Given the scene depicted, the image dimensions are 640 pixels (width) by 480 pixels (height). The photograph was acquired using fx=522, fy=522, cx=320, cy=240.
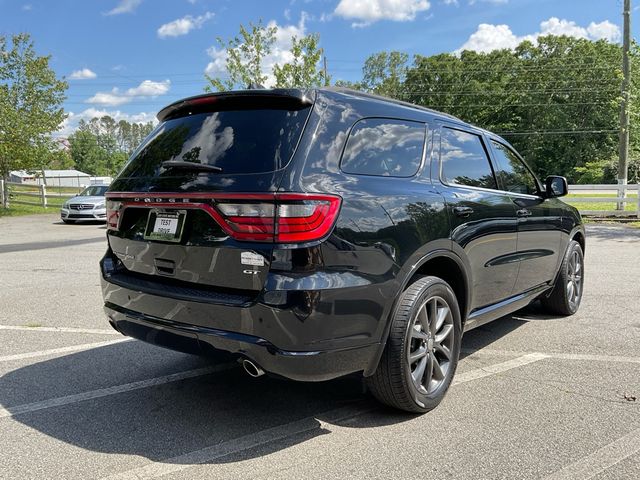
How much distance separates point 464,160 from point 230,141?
186 centimetres

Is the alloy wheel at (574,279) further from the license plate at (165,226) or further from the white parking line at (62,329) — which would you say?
the white parking line at (62,329)

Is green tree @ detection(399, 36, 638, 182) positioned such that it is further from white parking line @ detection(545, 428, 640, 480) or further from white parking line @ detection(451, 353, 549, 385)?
white parking line @ detection(545, 428, 640, 480)

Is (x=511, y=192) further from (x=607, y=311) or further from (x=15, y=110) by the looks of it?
(x=15, y=110)

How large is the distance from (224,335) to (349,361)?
0.66 metres

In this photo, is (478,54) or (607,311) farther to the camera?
(478,54)

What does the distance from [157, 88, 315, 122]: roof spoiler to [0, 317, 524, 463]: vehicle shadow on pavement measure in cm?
184

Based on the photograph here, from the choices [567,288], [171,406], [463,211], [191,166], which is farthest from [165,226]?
[567,288]

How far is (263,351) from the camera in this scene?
256 centimetres

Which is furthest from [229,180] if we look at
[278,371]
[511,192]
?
[511,192]

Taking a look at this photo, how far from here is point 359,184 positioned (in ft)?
9.24

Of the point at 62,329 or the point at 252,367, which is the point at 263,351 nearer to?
the point at 252,367

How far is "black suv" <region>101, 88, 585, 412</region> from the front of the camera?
2555 millimetres

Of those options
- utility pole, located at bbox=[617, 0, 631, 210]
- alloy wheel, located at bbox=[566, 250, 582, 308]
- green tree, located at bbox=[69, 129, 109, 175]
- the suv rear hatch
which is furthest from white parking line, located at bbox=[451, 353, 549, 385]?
green tree, located at bbox=[69, 129, 109, 175]

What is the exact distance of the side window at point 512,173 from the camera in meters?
4.41
